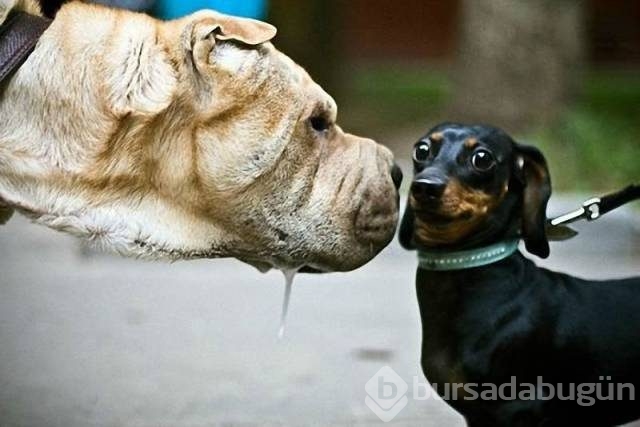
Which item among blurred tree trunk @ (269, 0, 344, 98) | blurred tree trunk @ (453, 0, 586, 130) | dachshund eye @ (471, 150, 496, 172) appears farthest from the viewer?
blurred tree trunk @ (269, 0, 344, 98)

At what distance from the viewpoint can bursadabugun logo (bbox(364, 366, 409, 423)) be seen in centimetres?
551

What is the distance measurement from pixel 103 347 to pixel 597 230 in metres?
3.40

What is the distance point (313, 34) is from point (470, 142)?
30.8 feet

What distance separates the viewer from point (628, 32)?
55.4 ft

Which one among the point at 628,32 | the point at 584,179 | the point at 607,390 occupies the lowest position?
the point at 628,32

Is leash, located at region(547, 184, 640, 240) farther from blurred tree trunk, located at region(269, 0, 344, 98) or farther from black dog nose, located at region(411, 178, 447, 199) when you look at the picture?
blurred tree trunk, located at region(269, 0, 344, 98)

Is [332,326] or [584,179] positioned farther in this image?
[584,179]

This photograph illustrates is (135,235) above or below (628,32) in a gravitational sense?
above

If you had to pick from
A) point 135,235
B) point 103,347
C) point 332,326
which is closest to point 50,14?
point 135,235

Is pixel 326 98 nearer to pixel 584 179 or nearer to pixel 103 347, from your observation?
pixel 103 347

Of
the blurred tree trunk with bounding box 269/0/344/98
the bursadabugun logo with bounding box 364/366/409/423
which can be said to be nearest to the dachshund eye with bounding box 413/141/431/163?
the bursadabugun logo with bounding box 364/366/409/423

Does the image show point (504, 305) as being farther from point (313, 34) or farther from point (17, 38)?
point (313, 34)

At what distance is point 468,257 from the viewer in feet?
13.9

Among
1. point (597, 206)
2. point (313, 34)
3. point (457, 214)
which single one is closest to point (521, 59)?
point (313, 34)
